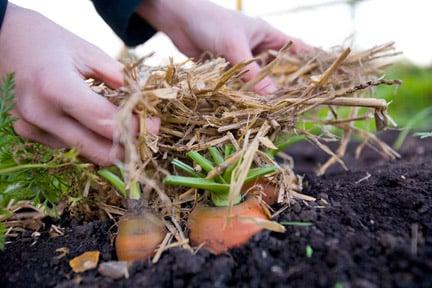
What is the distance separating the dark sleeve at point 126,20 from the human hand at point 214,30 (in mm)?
66

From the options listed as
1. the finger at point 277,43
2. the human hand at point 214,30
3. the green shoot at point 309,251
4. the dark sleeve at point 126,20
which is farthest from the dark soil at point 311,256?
the dark sleeve at point 126,20

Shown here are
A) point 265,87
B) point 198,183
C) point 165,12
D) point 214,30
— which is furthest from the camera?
point 165,12

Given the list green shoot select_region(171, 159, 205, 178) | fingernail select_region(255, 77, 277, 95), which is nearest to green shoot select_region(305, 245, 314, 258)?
green shoot select_region(171, 159, 205, 178)

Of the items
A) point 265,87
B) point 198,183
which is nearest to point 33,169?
point 198,183

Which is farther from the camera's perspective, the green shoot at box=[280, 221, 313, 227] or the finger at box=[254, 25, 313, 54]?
the finger at box=[254, 25, 313, 54]

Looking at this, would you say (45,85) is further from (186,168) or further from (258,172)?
(258,172)

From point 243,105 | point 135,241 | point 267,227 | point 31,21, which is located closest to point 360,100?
point 243,105

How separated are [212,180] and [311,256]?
0.25m

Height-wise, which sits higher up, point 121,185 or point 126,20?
point 126,20

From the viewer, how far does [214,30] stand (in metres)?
1.60

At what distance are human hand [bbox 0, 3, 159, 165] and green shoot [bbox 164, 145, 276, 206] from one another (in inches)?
4.0

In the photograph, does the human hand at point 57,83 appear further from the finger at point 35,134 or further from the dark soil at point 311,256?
the dark soil at point 311,256

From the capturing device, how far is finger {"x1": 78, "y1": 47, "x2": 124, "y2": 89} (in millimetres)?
984

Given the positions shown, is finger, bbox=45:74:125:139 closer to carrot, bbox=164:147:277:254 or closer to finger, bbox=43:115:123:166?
finger, bbox=43:115:123:166
